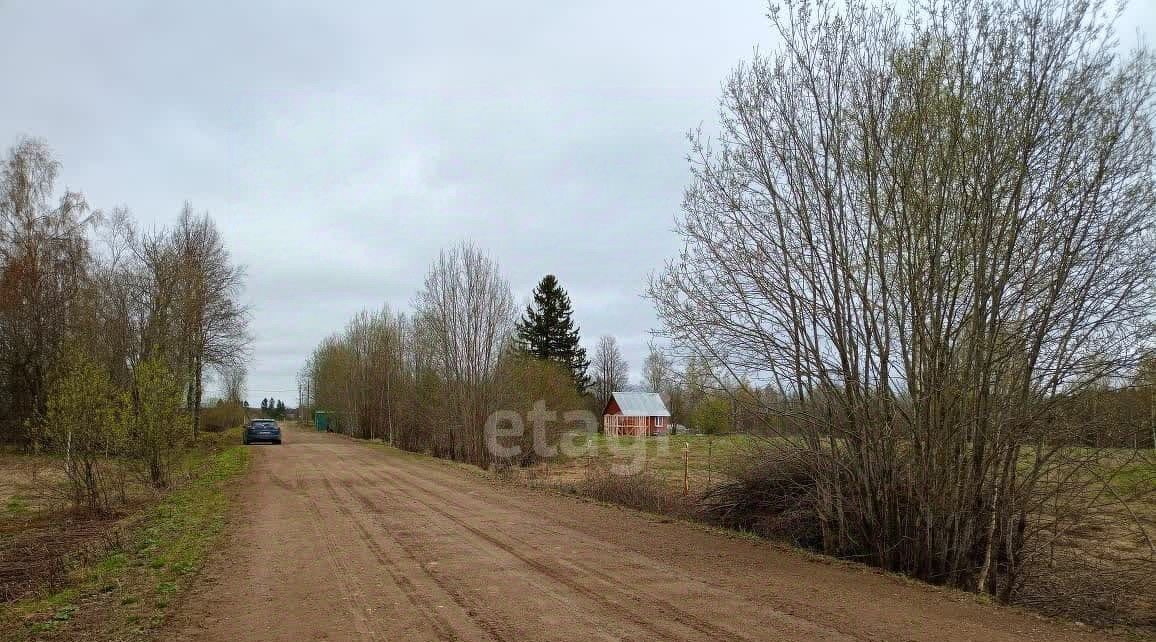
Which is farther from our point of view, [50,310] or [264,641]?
[50,310]

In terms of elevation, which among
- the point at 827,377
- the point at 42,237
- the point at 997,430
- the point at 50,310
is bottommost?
the point at 997,430

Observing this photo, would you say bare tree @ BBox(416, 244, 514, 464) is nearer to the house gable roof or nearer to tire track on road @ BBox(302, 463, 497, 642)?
tire track on road @ BBox(302, 463, 497, 642)

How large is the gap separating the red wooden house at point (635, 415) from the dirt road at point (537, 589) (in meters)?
50.1

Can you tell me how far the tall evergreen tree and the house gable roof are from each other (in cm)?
713

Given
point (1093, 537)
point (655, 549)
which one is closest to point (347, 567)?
point (655, 549)

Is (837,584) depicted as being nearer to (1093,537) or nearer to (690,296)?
(690,296)

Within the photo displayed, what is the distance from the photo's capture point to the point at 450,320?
25.1 metres

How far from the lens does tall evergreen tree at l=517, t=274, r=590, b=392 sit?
184ft

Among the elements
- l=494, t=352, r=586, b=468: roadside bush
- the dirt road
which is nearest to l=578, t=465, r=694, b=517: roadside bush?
the dirt road

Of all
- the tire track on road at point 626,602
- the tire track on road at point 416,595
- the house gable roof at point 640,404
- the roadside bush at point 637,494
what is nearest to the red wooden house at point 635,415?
the house gable roof at point 640,404

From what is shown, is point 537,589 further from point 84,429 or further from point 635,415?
point 635,415

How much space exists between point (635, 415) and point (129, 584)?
56.8 m

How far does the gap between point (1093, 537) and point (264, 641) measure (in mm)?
11388

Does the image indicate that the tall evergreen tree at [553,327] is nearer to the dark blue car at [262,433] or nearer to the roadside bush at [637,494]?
the dark blue car at [262,433]
